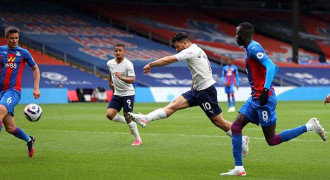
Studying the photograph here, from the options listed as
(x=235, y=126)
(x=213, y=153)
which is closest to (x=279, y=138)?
(x=235, y=126)

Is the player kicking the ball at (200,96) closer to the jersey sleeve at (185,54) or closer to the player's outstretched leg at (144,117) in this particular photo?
the player's outstretched leg at (144,117)

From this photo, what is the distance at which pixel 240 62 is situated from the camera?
2217 inches

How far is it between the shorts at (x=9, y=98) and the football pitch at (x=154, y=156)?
36.6 inches

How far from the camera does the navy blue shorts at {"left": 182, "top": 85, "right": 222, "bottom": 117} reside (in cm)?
1309

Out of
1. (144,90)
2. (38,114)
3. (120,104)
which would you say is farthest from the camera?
(144,90)

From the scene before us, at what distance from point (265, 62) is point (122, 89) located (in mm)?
6766

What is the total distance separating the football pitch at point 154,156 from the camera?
10.7m

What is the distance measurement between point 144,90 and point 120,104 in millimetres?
27284

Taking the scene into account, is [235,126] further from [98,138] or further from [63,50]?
[63,50]

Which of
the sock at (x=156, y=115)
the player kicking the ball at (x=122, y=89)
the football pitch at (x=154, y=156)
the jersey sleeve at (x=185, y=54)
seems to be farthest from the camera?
the player kicking the ball at (x=122, y=89)

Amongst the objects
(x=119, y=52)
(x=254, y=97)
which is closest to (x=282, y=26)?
(x=119, y=52)

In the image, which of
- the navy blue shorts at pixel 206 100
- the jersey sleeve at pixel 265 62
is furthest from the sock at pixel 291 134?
the navy blue shorts at pixel 206 100

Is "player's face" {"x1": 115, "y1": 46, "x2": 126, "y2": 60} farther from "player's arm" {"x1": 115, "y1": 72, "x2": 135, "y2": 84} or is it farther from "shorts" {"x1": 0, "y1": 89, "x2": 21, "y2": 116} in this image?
"shorts" {"x1": 0, "y1": 89, "x2": 21, "y2": 116}

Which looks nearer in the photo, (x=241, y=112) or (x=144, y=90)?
(x=241, y=112)
